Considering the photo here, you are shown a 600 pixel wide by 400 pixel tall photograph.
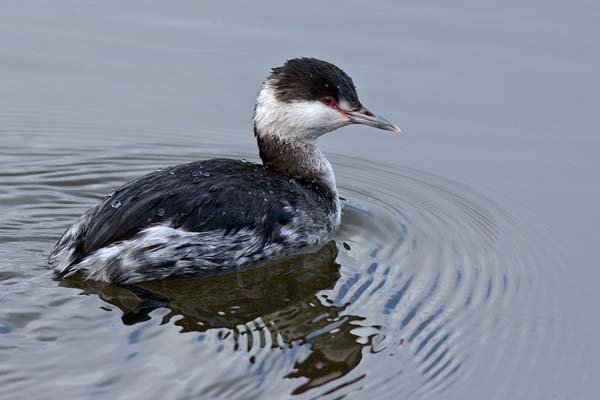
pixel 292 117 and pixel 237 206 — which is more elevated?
pixel 292 117

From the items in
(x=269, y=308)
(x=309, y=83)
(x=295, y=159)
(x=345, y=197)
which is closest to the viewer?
(x=269, y=308)

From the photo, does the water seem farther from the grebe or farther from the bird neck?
the bird neck

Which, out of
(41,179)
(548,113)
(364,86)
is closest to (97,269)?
(41,179)

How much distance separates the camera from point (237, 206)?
6.89 meters

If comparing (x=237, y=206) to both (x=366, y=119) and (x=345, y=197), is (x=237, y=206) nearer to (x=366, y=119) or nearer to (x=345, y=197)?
(x=366, y=119)

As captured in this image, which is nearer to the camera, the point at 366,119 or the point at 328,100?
the point at 328,100

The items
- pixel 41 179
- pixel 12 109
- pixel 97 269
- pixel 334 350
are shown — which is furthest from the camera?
pixel 12 109

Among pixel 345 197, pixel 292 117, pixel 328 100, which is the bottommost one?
pixel 345 197

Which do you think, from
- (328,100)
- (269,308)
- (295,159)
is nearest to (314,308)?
(269,308)

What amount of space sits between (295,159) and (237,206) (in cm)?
109

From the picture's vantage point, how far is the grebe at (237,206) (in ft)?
21.7

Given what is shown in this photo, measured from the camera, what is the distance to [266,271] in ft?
23.3

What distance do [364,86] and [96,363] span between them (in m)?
4.63

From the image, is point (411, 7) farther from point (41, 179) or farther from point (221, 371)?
point (221, 371)
